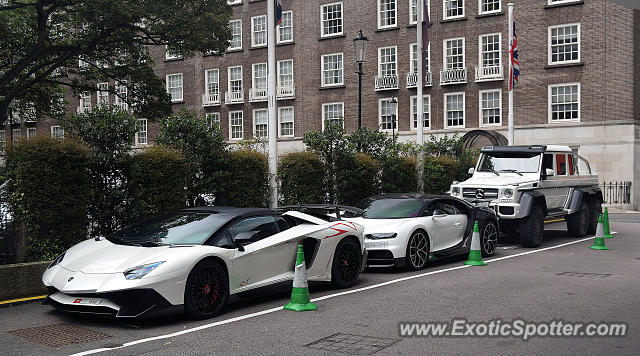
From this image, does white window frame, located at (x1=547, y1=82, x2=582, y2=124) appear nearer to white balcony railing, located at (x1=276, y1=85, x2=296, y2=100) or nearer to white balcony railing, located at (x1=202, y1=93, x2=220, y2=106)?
white balcony railing, located at (x1=276, y1=85, x2=296, y2=100)

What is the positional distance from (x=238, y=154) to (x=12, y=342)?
26.6 feet

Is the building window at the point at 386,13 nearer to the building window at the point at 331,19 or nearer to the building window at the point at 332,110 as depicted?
the building window at the point at 331,19

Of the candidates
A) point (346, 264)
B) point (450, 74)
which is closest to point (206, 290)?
point (346, 264)

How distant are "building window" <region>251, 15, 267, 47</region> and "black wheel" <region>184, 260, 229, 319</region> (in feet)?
133

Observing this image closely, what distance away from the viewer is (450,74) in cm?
4134

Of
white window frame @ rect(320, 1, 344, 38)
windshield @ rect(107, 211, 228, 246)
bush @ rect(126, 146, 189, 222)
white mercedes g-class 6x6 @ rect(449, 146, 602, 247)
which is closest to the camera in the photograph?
windshield @ rect(107, 211, 228, 246)

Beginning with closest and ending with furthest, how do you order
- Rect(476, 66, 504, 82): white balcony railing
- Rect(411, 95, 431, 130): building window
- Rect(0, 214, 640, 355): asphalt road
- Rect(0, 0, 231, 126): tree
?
Rect(0, 214, 640, 355): asphalt road
Rect(0, 0, 231, 126): tree
Rect(476, 66, 504, 82): white balcony railing
Rect(411, 95, 431, 130): building window

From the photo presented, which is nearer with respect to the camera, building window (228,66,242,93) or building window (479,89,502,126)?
building window (479,89,502,126)

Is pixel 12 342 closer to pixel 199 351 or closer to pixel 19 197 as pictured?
pixel 199 351

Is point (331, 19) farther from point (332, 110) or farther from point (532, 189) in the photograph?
point (532, 189)

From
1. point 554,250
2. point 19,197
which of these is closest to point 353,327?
point 19,197

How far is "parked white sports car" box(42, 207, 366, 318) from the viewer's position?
25.1ft

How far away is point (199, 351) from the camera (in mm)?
6625

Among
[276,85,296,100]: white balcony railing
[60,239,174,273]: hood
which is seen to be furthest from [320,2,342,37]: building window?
[60,239,174,273]: hood
